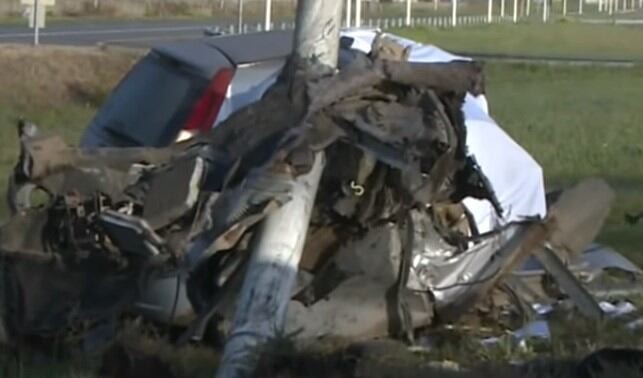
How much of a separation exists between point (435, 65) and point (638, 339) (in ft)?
6.05

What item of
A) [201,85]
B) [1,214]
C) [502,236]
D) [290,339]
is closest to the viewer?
[290,339]

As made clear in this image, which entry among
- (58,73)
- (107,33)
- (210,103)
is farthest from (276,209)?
(107,33)

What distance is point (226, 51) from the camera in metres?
11.1

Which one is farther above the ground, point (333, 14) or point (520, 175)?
point (333, 14)

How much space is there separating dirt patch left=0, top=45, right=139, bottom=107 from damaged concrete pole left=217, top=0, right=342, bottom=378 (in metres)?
20.7

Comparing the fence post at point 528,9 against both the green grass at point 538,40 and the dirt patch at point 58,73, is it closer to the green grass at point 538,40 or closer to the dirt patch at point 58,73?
the green grass at point 538,40

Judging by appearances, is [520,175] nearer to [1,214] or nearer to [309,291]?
[309,291]

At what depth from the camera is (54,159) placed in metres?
9.01

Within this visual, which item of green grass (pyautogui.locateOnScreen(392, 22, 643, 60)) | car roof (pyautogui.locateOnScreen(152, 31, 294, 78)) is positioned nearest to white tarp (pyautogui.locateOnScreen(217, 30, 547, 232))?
car roof (pyautogui.locateOnScreen(152, 31, 294, 78))

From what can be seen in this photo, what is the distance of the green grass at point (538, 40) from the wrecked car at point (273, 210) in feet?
146

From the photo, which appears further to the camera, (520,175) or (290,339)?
(520,175)

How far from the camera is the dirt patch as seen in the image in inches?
1160

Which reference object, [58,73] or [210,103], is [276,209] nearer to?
[210,103]

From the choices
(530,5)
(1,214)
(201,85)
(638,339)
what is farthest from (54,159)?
(530,5)
